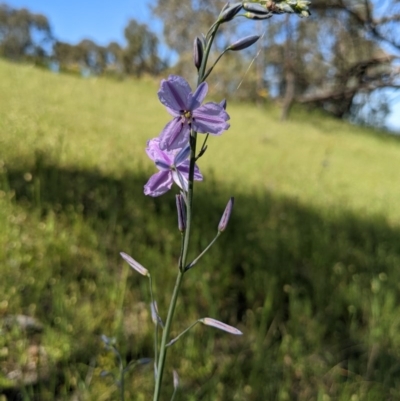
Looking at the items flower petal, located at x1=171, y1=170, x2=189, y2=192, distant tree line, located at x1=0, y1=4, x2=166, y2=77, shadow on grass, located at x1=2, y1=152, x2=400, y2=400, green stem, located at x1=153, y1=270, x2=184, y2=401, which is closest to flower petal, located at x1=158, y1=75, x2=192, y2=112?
flower petal, located at x1=171, y1=170, x2=189, y2=192

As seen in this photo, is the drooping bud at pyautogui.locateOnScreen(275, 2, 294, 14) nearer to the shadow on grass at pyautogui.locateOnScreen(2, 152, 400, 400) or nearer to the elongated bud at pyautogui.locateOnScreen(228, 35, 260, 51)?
the elongated bud at pyautogui.locateOnScreen(228, 35, 260, 51)

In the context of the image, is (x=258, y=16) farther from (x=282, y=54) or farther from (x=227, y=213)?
(x=282, y=54)

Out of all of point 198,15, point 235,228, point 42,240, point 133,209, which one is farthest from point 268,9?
point 198,15

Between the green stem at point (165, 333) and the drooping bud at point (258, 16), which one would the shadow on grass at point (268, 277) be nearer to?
the green stem at point (165, 333)

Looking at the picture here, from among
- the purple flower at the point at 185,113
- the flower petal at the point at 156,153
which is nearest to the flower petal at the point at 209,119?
the purple flower at the point at 185,113

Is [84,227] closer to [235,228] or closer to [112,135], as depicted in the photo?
[235,228]

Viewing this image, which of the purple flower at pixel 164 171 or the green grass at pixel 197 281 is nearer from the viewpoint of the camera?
the purple flower at pixel 164 171

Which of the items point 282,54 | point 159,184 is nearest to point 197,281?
point 159,184
